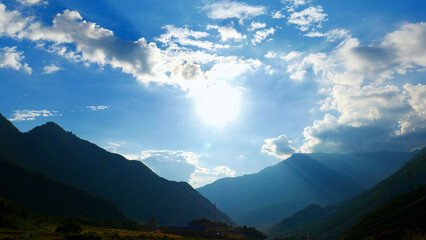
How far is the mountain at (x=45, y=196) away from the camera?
9569 centimetres

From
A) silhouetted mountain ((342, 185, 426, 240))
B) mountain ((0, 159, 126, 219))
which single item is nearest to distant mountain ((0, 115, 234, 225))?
mountain ((0, 159, 126, 219))

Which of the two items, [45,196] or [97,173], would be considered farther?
[97,173]

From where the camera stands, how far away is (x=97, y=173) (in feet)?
589

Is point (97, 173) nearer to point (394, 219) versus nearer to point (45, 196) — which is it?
point (45, 196)

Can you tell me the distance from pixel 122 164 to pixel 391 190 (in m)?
177

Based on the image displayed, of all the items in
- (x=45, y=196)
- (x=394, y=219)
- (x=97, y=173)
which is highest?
(x=97, y=173)

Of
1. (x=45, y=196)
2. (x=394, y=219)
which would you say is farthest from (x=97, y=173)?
(x=394, y=219)

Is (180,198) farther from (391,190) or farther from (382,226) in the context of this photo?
(382,226)

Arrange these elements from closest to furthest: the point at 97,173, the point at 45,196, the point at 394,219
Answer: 1. the point at 394,219
2. the point at 45,196
3. the point at 97,173

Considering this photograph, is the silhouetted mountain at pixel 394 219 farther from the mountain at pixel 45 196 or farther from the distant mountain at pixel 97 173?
the distant mountain at pixel 97 173

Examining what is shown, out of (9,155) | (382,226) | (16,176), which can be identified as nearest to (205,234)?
(382,226)

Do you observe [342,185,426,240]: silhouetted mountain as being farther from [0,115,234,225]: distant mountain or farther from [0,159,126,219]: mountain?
[0,115,234,225]: distant mountain

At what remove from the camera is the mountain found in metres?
95.7

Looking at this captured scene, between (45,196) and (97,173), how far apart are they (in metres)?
78.0
